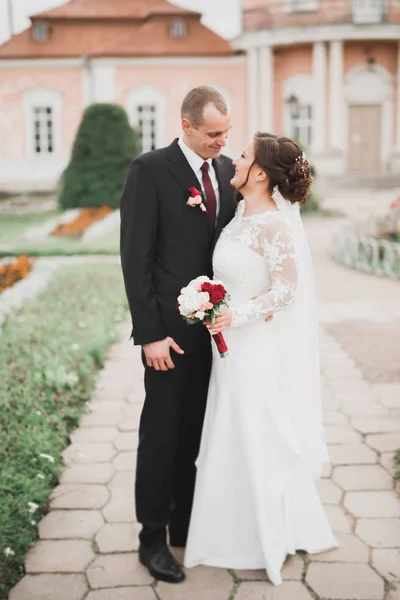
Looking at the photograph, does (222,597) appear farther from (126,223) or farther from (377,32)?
(377,32)

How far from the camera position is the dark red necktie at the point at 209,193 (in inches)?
120

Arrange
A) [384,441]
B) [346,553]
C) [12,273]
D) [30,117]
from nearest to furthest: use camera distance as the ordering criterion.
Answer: [346,553] < [384,441] < [12,273] < [30,117]

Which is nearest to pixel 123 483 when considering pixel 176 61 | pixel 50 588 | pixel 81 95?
pixel 50 588

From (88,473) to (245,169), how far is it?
2129 mm

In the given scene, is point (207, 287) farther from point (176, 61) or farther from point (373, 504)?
point (176, 61)

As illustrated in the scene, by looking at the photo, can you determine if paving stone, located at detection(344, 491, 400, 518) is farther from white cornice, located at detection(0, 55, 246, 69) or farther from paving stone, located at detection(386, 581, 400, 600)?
white cornice, located at detection(0, 55, 246, 69)

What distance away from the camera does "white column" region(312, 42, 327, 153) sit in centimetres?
2644

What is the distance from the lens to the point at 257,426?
9.96 feet

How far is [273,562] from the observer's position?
3.02 meters

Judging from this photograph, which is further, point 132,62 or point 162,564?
point 132,62

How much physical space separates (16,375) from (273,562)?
2917 mm

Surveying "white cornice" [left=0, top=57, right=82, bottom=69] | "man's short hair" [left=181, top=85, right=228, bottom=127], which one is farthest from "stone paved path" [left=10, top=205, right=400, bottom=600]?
"white cornice" [left=0, top=57, right=82, bottom=69]

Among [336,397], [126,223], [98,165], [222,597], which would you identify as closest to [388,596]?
[222,597]

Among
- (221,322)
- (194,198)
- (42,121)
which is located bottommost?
(221,322)
